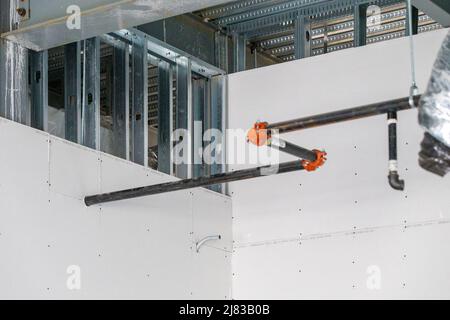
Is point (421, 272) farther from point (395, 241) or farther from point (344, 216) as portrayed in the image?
point (344, 216)

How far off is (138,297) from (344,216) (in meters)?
1.43

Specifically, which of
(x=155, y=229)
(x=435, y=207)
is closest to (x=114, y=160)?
(x=155, y=229)

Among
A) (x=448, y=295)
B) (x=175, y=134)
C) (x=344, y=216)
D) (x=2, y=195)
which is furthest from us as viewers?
(x=175, y=134)

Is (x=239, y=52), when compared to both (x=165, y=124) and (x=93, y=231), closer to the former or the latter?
(x=165, y=124)

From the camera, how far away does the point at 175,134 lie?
6.51 meters

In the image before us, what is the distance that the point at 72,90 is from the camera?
18.7 ft

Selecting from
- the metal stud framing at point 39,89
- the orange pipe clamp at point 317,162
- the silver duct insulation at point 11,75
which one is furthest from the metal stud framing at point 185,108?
the orange pipe clamp at point 317,162

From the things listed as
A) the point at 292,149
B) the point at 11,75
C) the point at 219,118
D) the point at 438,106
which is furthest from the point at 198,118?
the point at 438,106

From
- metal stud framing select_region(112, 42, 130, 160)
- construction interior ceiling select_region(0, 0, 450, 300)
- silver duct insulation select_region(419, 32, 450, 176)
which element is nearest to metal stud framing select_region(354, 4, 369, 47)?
construction interior ceiling select_region(0, 0, 450, 300)

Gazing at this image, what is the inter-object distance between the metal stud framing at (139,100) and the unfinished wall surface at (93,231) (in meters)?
0.25

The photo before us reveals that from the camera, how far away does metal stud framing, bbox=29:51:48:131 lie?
213 inches

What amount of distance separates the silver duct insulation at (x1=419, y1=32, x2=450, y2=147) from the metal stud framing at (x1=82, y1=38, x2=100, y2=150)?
3042 mm

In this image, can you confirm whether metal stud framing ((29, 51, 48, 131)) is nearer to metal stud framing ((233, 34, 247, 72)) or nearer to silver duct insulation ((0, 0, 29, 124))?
silver duct insulation ((0, 0, 29, 124))

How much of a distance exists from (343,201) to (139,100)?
1477 mm
